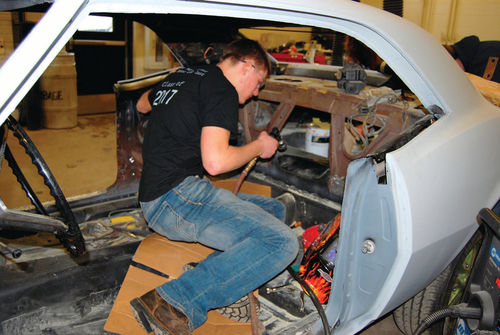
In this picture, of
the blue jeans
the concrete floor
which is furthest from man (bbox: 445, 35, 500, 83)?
the blue jeans

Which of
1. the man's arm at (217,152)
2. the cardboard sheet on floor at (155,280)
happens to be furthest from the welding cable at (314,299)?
the man's arm at (217,152)

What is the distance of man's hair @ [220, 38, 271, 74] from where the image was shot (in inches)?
80.0

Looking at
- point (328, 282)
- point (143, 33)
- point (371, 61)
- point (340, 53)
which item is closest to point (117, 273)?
point (328, 282)

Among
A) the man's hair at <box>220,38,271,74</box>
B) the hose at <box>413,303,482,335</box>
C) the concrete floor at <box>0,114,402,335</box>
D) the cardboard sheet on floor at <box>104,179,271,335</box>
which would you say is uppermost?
the man's hair at <box>220,38,271,74</box>

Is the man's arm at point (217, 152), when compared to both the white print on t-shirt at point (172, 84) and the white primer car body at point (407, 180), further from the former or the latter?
the white primer car body at point (407, 180)

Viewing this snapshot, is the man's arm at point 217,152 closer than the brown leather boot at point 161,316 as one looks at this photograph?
No

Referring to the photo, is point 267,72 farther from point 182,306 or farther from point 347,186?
point 182,306

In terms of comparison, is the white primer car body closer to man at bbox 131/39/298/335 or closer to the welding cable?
the welding cable

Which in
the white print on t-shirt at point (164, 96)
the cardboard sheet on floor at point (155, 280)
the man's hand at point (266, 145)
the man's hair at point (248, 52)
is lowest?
the cardboard sheet on floor at point (155, 280)

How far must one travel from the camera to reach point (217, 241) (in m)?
1.93

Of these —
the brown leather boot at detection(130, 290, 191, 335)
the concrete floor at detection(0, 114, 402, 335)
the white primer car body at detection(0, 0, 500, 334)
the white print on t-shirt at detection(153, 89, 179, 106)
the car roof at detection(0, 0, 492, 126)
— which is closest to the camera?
the car roof at detection(0, 0, 492, 126)

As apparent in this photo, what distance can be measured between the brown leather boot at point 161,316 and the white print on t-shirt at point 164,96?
92 centimetres

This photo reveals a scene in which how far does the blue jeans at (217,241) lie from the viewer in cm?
177

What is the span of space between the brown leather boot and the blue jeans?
0.02m
